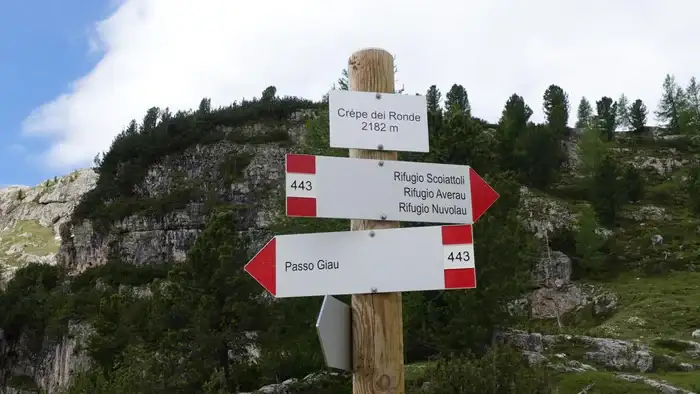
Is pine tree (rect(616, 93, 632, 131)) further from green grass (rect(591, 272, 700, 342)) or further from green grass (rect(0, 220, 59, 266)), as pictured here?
green grass (rect(0, 220, 59, 266))

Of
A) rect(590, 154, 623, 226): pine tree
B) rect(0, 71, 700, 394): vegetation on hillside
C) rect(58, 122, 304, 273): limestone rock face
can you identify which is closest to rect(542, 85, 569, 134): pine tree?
rect(0, 71, 700, 394): vegetation on hillside

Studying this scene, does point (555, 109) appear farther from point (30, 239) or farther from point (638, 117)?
point (30, 239)

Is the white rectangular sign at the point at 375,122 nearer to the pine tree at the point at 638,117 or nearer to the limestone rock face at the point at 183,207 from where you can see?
the limestone rock face at the point at 183,207

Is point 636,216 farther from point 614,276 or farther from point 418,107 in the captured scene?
point 418,107

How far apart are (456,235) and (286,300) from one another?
64.3ft

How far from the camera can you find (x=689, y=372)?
19.9 meters

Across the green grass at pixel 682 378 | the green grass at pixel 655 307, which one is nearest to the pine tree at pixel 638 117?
the green grass at pixel 655 307

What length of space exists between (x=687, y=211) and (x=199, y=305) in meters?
55.0

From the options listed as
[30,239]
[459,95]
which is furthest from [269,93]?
[30,239]

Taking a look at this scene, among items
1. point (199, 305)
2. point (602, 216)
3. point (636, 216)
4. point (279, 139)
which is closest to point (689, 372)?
point (199, 305)

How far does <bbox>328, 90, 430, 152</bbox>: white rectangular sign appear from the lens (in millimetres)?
3748

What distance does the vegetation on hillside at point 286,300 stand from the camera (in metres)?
19.7

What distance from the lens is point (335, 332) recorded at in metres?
3.39

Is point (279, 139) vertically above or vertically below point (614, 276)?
above
